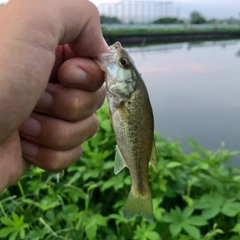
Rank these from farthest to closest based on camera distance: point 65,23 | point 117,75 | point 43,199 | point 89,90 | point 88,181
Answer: point 88,181 → point 43,199 → point 89,90 → point 117,75 → point 65,23

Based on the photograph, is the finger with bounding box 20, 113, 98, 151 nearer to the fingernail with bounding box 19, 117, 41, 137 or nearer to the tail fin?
the fingernail with bounding box 19, 117, 41, 137

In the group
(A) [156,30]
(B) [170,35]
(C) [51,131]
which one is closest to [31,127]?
(C) [51,131]

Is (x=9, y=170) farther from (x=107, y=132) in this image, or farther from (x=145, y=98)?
(x=107, y=132)

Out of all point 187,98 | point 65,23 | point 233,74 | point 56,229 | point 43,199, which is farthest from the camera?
point 233,74

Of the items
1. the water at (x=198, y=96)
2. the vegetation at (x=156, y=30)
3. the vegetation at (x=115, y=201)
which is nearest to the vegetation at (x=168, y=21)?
the vegetation at (x=156, y=30)

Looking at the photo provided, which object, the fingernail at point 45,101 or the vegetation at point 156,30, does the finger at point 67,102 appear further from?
the vegetation at point 156,30

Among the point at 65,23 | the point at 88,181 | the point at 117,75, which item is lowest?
the point at 88,181

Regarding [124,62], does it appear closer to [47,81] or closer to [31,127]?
[47,81]

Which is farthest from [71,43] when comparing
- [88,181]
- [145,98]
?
[88,181]
